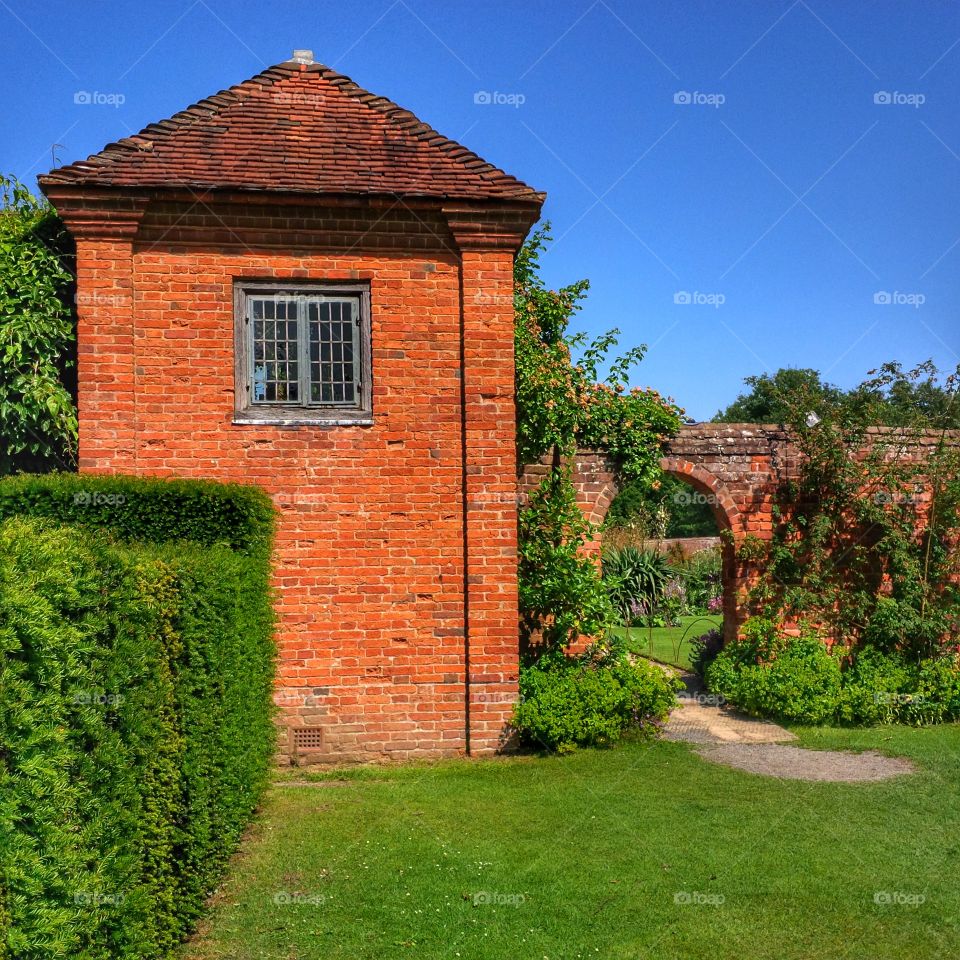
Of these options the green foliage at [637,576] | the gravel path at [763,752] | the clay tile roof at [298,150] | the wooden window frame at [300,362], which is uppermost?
the clay tile roof at [298,150]

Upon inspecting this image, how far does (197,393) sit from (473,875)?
17.6 ft

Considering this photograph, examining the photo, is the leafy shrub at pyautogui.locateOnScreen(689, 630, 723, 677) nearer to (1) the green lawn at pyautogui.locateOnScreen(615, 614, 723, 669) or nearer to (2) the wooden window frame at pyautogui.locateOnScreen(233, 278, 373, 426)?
(1) the green lawn at pyautogui.locateOnScreen(615, 614, 723, 669)

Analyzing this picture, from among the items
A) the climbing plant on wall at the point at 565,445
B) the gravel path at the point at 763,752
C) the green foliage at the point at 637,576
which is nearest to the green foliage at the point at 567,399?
the climbing plant on wall at the point at 565,445

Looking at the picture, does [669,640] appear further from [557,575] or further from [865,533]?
[557,575]

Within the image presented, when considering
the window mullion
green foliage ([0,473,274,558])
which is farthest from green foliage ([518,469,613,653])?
green foliage ([0,473,274,558])

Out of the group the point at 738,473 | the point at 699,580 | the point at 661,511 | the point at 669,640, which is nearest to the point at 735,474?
Result: the point at 738,473

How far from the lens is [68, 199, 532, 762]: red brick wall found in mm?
8578

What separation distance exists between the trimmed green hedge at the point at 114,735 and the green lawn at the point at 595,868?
0.65 m

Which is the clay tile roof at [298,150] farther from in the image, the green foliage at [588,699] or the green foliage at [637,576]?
the green foliage at [637,576]

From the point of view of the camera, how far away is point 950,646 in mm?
10781

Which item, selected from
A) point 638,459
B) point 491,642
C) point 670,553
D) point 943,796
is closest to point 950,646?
point 943,796

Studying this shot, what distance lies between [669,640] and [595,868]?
12771mm

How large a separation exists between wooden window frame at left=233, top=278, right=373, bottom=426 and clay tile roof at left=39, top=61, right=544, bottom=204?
96cm

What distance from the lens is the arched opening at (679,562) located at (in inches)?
437
